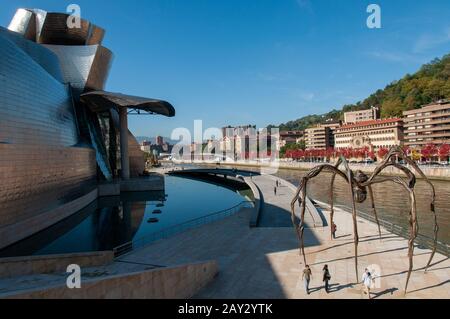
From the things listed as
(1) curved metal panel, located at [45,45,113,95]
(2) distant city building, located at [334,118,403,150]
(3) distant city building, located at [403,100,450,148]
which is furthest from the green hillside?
(1) curved metal panel, located at [45,45,113,95]

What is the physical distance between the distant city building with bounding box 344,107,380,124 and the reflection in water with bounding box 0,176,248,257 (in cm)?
11479

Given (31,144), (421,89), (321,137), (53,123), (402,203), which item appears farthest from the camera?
(321,137)

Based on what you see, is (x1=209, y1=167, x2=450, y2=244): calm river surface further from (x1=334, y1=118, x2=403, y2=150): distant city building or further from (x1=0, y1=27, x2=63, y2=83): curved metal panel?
(x1=334, y1=118, x2=403, y2=150): distant city building

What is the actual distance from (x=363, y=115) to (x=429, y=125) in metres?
65.7

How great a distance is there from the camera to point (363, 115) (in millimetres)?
146250

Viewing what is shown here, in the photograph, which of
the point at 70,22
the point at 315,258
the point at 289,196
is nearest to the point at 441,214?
the point at 289,196

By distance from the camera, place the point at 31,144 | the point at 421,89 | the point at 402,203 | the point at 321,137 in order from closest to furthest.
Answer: the point at 31,144 → the point at 402,203 → the point at 421,89 → the point at 321,137

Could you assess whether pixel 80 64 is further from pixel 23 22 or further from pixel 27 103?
pixel 27 103

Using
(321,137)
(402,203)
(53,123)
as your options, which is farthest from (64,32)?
(321,137)

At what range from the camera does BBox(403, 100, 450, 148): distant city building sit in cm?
7881

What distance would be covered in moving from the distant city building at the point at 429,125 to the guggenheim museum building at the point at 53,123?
214 ft

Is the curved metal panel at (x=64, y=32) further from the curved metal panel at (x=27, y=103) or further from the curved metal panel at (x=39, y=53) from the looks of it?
the curved metal panel at (x=27, y=103)
